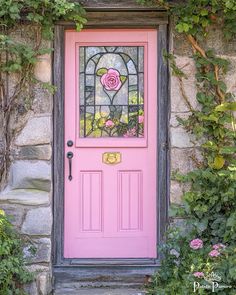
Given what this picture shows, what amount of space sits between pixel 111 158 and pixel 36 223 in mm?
841

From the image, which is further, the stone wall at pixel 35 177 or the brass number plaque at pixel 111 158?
the brass number plaque at pixel 111 158

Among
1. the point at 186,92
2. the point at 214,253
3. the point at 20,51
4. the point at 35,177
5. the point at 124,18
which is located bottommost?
the point at 214,253

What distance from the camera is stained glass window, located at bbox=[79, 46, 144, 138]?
530 centimetres

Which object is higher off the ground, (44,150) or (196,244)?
(44,150)

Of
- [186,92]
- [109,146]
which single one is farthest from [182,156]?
[109,146]

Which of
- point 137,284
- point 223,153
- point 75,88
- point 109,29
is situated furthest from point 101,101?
point 137,284

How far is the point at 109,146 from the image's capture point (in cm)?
529

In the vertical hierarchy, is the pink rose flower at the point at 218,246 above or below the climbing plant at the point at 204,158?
below

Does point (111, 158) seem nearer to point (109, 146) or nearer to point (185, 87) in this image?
point (109, 146)

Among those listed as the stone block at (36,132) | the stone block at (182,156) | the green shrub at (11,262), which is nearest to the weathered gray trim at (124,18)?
the stone block at (36,132)

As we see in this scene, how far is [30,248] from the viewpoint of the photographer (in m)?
4.91

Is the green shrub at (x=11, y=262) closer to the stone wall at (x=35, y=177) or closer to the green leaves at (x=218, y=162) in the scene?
the stone wall at (x=35, y=177)

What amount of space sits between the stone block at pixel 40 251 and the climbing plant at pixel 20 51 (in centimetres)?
58

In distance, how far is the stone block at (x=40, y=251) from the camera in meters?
4.99
